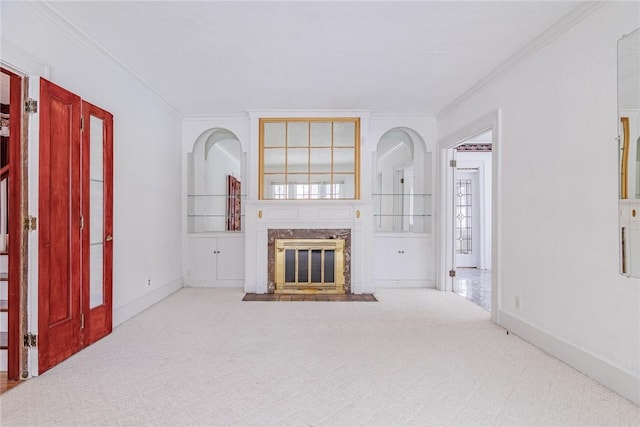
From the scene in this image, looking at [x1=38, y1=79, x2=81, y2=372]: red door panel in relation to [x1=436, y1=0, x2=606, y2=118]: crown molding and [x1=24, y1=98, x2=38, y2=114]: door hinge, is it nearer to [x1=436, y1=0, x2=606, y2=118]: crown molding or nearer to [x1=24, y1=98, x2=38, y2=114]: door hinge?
[x1=24, y1=98, x2=38, y2=114]: door hinge

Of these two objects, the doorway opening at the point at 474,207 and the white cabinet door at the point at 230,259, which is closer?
the white cabinet door at the point at 230,259

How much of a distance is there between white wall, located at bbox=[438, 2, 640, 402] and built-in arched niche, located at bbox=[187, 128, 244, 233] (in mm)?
3911

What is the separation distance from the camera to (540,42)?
296 cm

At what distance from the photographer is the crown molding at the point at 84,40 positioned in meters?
2.54

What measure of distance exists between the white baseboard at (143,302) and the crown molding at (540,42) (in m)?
4.46

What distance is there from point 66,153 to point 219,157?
4.40 m

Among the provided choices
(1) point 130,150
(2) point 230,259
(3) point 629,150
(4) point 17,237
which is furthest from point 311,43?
(2) point 230,259

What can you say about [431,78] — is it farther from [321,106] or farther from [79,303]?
[79,303]

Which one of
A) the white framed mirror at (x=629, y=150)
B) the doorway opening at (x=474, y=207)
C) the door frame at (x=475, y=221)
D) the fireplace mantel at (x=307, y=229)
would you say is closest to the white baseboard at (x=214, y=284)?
the fireplace mantel at (x=307, y=229)

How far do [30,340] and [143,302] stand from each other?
5.43ft

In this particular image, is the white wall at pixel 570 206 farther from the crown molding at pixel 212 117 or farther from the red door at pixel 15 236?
the red door at pixel 15 236

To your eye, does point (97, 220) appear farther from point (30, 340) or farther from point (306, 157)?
point (306, 157)

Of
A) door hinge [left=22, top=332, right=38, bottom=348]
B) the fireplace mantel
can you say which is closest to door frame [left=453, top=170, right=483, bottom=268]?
the fireplace mantel

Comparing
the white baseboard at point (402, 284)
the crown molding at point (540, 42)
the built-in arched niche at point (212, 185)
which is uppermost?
the crown molding at point (540, 42)
